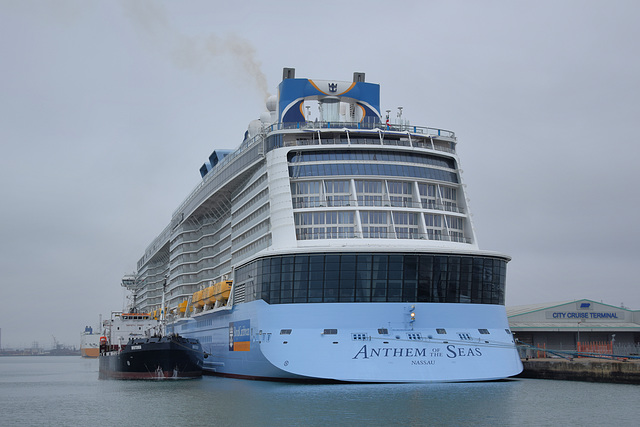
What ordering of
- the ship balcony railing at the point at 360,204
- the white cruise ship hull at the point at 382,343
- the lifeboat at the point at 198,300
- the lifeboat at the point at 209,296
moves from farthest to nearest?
the lifeboat at the point at 198,300
the lifeboat at the point at 209,296
the ship balcony railing at the point at 360,204
the white cruise ship hull at the point at 382,343

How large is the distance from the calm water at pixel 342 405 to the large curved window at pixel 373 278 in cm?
510

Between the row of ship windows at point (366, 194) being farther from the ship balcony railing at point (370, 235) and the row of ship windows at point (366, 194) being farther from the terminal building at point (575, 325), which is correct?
the terminal building at point (575, 325)

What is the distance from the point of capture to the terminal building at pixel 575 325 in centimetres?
6869

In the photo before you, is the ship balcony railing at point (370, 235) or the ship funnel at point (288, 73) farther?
the ship funnel at point (288, 73)

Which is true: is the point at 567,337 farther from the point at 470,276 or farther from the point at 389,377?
the point at 389,377

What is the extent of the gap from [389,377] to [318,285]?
6695 mm

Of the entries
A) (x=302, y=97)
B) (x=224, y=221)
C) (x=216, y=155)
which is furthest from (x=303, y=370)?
(x=216, y=155)

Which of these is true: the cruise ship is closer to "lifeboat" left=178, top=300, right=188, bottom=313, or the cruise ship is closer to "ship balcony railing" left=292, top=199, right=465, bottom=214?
"ship balcony railing" left=292, top=199, right=465, bottom=214

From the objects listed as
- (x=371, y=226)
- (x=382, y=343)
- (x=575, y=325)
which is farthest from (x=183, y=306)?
(x=575, y=325)

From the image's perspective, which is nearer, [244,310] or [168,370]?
[244,310]

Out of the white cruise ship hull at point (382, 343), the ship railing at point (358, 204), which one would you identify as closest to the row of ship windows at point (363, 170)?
the ship railing at point (358, 204)

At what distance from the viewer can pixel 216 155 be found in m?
72.0

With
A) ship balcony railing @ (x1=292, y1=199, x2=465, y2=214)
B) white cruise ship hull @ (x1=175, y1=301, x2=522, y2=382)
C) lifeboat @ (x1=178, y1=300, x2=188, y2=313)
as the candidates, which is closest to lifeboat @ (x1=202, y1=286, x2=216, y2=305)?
lifeboat @ (x1=178, y1=300, x2=188, y2=313)

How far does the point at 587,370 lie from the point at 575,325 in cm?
2302
